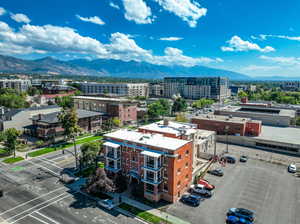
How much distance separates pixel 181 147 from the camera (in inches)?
1475

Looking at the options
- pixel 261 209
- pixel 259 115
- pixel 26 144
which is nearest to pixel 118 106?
pixel 26 144

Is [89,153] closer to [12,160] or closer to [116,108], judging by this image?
[12,160]

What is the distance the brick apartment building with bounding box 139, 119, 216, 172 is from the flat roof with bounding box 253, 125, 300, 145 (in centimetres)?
2020

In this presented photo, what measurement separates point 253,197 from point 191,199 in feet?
42.6

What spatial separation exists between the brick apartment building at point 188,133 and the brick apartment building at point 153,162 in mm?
4481

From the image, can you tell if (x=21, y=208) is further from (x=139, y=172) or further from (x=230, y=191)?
(x=230, y=191)

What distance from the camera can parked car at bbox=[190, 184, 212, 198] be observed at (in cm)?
3952

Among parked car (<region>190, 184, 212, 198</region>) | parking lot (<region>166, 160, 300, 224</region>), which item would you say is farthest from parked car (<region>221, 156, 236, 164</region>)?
parked car (<region>190, 184, 212, 198</region>)

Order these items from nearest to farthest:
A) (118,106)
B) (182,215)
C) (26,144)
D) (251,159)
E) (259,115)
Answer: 1. (182,215)
2. (251,159)
3. (26,144)
4. (259,115)
5. (118,106)

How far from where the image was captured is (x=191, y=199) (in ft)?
122

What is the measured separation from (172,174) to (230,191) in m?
14.8

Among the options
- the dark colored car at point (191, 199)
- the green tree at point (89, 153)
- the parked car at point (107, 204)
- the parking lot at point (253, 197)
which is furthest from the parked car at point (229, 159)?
the green tree at point (89, 153)

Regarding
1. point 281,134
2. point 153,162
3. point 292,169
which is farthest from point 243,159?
point 153,162

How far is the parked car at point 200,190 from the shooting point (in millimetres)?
39522
